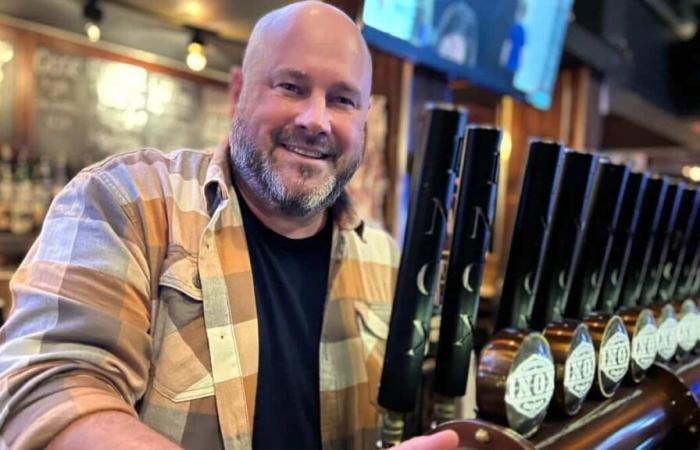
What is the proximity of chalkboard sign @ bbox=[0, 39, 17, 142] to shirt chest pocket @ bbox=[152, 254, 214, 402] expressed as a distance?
8.37 feet

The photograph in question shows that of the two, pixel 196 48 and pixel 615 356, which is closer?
pixel 615 356

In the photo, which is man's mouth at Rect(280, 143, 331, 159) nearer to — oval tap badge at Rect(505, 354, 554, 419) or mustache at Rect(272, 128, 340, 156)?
mustache at Rect(272, 128, 340, 156)

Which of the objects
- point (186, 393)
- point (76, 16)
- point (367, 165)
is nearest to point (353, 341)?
point (186, 393)

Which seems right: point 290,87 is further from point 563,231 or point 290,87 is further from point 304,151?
point 563,231

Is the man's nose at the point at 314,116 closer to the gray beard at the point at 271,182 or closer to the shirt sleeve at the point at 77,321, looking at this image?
the gray beard at the point at 271,182

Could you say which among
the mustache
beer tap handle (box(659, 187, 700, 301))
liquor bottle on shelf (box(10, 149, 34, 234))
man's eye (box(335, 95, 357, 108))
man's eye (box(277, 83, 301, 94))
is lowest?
liquor bottle on shelf (box(10, 149, 34, 234))

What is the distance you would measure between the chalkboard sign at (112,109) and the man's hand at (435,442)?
8.73 ft

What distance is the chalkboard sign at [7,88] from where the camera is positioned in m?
3.07

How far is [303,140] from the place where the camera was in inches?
40.8

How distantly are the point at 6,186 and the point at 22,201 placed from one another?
0.32 feet

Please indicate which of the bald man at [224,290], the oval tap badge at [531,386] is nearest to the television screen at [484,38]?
the bald man at [224,290]

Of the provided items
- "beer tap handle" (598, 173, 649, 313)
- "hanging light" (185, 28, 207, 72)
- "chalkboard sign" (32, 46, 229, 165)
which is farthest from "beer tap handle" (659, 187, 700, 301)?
"chalkboard sign" (32, 46, 229, 165)

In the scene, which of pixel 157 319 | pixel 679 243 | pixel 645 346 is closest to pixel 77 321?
pixel 157 319

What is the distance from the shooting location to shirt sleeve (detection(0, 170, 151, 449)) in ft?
2.50
